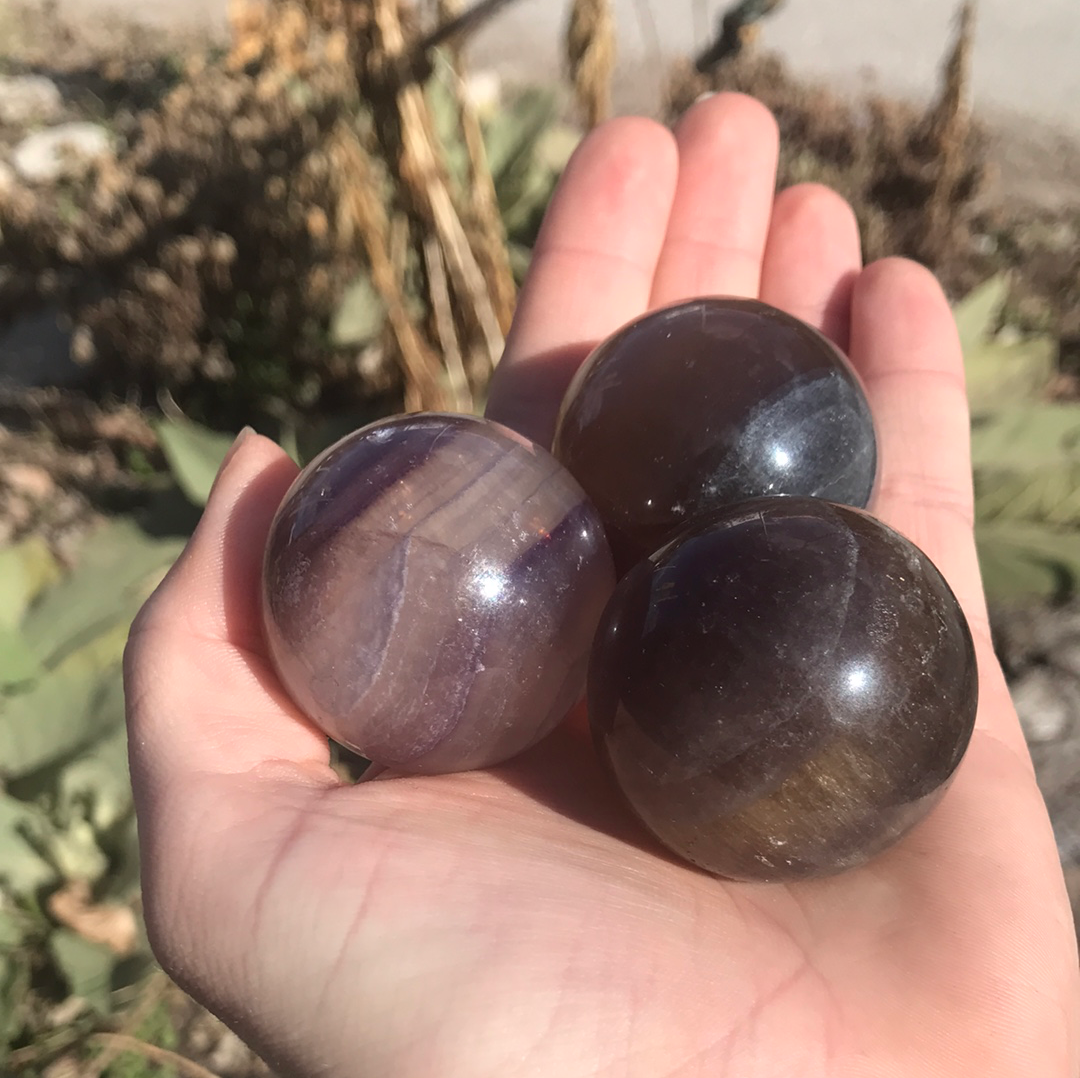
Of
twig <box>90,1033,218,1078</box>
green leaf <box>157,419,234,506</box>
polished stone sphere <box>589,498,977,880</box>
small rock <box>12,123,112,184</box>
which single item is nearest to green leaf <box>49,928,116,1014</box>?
twig <box>90,1033,218,1078</box>

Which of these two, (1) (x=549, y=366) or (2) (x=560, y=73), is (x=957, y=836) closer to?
(1) (x=549, y=366)

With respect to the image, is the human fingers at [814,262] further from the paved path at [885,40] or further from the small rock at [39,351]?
the paved path at [885,40]

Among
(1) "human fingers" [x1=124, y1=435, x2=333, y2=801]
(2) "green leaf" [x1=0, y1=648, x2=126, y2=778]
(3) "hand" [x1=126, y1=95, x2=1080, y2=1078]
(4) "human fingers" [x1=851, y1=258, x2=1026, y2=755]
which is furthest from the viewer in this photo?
(2) "green leaf" [x1=0, y1=648, x2=126, y2=778]

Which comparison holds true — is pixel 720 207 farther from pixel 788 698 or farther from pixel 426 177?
pixel 788 698

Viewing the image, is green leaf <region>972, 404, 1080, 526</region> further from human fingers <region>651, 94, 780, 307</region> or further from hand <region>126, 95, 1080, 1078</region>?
hand <region>126, 95, 1080, 1078</region>

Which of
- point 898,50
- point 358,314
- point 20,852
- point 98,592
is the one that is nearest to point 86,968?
Answer: point 20,852

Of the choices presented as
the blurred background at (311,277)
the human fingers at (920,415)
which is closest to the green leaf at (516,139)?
the blurred background at (311,277)
